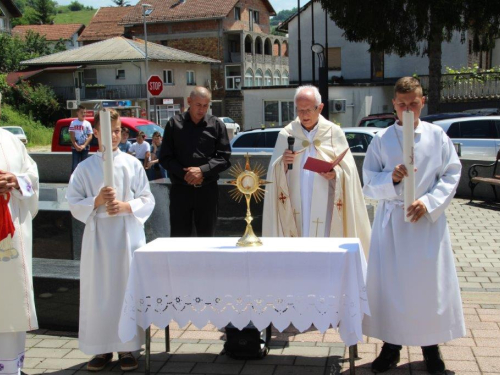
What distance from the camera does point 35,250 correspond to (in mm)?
6980

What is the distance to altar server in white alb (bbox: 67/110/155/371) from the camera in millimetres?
4848

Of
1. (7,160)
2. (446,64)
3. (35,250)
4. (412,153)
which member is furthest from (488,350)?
(446,64)

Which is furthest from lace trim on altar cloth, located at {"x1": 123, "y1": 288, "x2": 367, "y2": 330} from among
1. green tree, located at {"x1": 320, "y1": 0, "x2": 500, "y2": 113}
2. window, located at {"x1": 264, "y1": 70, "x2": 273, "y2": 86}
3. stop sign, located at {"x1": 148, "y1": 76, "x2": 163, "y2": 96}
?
window, located at {"x1": 264, "y1": 70, "x2": 273, "y2": 86}

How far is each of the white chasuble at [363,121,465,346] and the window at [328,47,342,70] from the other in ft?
111

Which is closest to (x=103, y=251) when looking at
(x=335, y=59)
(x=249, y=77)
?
(x=335, y=59)

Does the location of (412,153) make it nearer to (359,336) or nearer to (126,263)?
(359,336)

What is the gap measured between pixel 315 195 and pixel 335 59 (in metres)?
33.2

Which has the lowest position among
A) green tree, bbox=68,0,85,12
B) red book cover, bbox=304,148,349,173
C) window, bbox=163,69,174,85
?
red book cover, bbox=304,148,349,173

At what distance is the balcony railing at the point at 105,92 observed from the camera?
158 ft

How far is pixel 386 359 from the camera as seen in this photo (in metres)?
4.64

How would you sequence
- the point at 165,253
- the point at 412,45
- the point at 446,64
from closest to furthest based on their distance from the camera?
the point at 165,253 → the point at 412,45 → the point at 446,64

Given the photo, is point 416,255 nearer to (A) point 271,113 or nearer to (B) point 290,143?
(B) point 290,143

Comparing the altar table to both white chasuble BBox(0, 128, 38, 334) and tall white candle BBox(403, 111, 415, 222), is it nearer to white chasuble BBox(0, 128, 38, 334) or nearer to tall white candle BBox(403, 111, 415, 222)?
tall white candle BBox(403, 111, 415, 222)

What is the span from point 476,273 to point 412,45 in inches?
819
